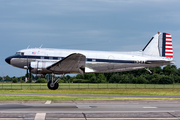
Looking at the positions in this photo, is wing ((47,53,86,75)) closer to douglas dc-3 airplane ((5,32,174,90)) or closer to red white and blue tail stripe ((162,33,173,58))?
douglas dc-3 airplane ((5,32,174,90))

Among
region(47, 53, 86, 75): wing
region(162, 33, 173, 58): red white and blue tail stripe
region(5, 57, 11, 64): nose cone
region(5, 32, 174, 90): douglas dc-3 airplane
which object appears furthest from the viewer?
region(162, 33, 173, 58): red white and blue tail stripe

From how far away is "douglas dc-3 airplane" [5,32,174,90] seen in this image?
90.0 feet

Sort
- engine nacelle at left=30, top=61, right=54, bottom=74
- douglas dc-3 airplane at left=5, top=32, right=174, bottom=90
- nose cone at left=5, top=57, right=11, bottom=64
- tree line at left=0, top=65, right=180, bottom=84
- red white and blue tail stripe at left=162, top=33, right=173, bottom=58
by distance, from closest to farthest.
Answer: engine nacelle at left=30, top=61, right=54, bottom=74 < douglas dc-3 airplane at left=5, top=32, right=174, bottom=90 < nose cone at left=5, top=57, right=11, bottom=64 < red white and blue tail stripe at left=162, top=33, right=173, bottom=58 < tree line at left=0, top=65, right=180, bottom=84

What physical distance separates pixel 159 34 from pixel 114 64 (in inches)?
346

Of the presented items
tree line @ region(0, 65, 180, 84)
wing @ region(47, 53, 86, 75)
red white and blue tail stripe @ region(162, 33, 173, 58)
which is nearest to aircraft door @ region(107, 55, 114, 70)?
wing @ region(47, 53, 86, 75)

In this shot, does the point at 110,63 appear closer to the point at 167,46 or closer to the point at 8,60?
the point at 167,46

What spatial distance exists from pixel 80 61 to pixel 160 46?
41.7 ft

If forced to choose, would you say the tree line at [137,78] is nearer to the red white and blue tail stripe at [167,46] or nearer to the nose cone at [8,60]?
the red white and blue tail stripe at [167,46]

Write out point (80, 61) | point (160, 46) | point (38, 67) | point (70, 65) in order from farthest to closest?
point (160, 46) → point (70, 65) → point (38, 67) → point (80, 61)

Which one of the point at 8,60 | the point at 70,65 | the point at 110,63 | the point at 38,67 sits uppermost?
the point at 8,60

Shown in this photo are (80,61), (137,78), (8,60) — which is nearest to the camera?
(80,61)

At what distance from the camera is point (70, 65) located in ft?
89.8

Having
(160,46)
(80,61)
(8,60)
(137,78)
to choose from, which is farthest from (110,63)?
(137,78)

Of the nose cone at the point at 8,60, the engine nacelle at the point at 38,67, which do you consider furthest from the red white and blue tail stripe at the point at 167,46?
the nose cone at the point at 8,60
